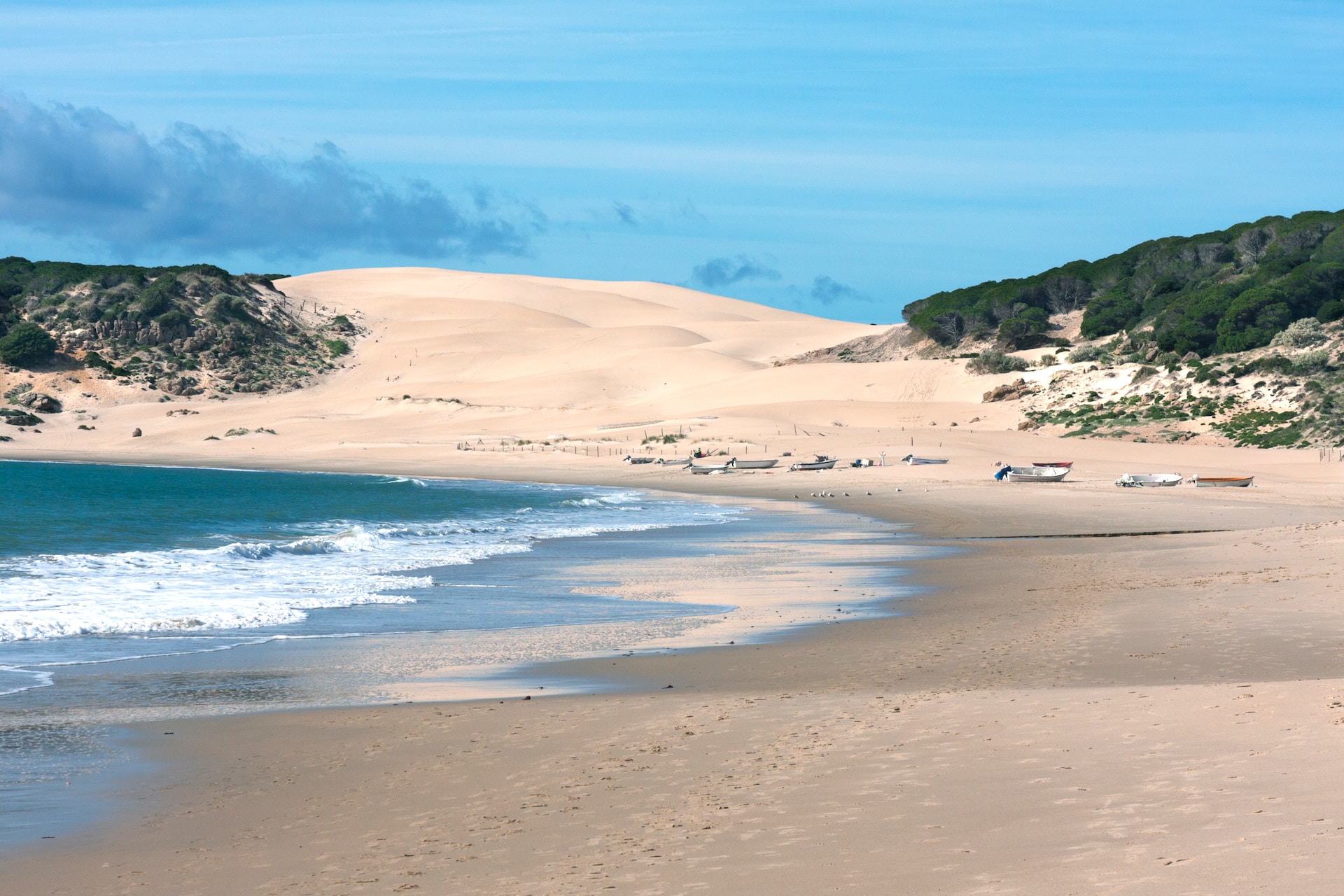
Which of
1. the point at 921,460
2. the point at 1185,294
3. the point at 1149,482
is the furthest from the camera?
the point at 1185,294

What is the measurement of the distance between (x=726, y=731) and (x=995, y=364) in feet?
279

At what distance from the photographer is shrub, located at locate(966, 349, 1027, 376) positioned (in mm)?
89938

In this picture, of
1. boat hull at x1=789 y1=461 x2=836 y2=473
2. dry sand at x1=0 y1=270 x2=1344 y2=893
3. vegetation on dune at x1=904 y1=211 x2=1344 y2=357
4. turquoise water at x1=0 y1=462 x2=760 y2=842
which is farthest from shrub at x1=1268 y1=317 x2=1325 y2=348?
dry sand at x1=0 y1=270 x2=1344 y2=893

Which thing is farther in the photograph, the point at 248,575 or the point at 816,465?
the point at 816,465

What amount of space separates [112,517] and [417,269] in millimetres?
156853

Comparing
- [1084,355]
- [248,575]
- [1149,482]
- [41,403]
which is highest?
[41,403]

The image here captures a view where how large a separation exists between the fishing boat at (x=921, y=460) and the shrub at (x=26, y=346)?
79.9 meters

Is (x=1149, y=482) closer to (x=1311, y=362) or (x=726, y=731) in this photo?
(x=1311, y=362)

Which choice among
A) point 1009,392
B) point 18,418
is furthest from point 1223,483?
point 18,418

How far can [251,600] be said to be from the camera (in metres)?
19.2

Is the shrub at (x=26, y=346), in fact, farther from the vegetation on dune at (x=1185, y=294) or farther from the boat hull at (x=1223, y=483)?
the boat hull at (x=1223, y=483)

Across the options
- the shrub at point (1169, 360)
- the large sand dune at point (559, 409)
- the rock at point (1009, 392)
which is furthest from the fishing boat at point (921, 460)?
the rock at point (1009, 392)

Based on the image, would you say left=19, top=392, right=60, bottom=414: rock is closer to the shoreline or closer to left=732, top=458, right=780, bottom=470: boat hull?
left=732, top=458, right=780, bottom=470: boat hull

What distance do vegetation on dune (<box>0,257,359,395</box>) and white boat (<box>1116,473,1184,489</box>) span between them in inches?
3316
